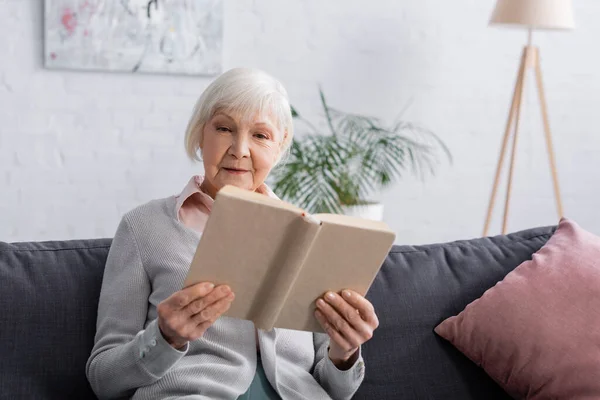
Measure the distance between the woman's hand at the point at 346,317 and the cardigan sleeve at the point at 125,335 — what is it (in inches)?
10.2

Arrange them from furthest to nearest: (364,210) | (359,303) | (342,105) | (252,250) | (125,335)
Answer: (342,105)
(364,210)
(125,335)
(359,303)
(252,250)

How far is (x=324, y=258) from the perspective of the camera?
4.78 ft

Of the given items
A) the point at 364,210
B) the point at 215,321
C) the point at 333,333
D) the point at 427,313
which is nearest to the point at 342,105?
the point at 364,210

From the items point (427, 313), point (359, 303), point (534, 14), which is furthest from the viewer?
point (534, 14)

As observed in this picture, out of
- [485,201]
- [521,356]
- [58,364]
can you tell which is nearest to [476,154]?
[485,201]

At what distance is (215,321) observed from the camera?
1740 millimetres

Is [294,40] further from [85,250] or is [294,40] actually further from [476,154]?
[85,250]

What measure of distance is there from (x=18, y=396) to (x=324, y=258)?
70cm

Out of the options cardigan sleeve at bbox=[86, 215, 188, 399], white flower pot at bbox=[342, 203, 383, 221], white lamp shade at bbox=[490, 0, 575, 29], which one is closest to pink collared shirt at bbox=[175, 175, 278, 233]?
cardigan sleeve at bbox=[86, 215, 188, 399]

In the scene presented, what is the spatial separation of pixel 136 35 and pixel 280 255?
2.56 metres

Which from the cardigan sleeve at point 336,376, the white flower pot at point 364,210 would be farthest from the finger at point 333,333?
the white flower pot at point 364,210

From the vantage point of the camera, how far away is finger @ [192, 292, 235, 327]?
1.44 m

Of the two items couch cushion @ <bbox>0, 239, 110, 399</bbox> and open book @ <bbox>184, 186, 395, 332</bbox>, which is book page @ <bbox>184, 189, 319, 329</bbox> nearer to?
open book @ <bbox>184, 186, 395, 332</bbox>

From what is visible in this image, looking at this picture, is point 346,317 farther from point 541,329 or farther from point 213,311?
point 541,329
